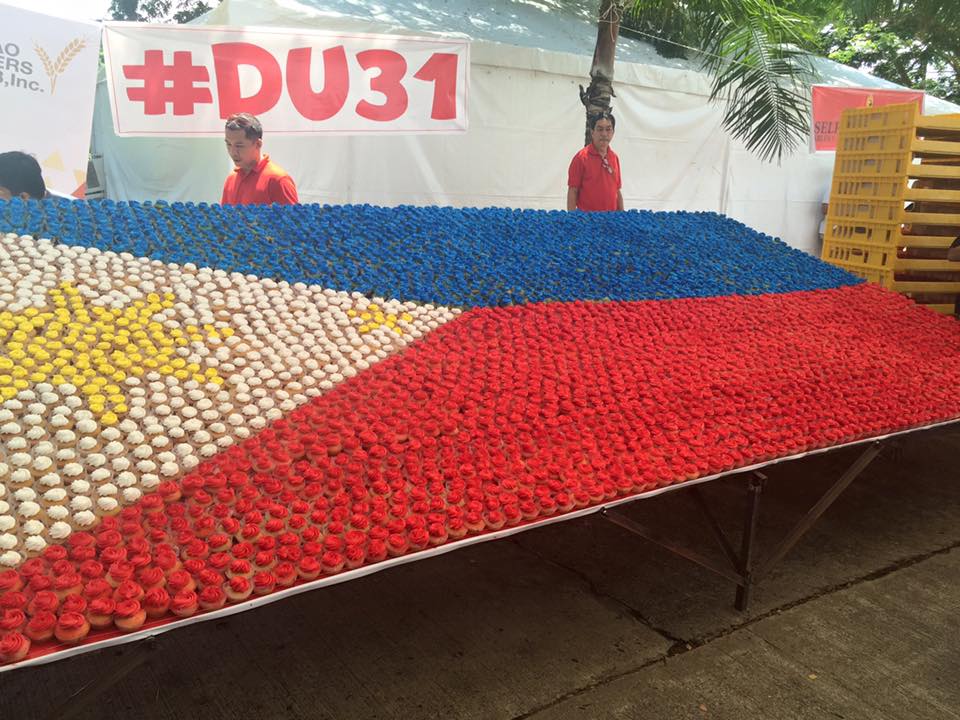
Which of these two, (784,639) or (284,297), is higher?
(284,297)

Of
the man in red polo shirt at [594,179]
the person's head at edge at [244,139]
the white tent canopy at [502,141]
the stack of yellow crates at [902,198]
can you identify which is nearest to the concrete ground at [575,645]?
the stack of yellow crates at [902,198]

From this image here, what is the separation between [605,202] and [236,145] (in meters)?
2.77

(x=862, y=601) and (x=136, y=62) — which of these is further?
(x=136, y=62)

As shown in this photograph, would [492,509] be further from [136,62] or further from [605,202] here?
[136,62]

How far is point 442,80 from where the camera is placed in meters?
6.56

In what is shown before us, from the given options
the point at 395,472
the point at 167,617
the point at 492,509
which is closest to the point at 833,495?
the point at 492,509

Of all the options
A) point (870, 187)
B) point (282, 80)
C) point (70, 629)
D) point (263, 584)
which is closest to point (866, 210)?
point (870, 187)

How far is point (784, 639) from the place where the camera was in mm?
2887

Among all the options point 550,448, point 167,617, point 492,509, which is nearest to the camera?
point 167,617

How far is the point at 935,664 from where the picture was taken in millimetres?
2740

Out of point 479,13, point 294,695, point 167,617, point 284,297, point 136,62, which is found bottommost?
point 294,695

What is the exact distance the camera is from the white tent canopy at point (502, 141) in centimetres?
727

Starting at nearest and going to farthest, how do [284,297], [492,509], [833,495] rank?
[492,509] < [284,297] < [833,495]

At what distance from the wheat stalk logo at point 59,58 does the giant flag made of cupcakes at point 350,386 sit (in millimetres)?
2922
